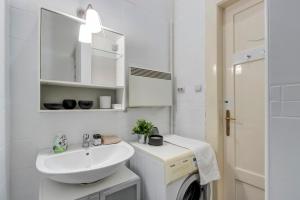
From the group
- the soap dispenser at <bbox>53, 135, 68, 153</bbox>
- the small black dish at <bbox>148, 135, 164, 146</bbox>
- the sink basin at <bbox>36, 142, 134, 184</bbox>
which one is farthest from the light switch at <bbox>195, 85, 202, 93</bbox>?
the soap dispenser at <bbox>53, 135, 68, 153</bbox>

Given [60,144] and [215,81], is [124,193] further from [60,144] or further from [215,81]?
[215,81]

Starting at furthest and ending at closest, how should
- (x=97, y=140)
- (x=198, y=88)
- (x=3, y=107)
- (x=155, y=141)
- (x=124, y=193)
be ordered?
(x=198, y=88)
(x=155, y=141)
(x=97, y=140)
(x=124, y=193)
(x=3, y=107)

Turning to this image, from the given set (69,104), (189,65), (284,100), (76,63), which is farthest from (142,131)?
(284,100)

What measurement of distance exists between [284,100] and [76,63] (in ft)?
4.23

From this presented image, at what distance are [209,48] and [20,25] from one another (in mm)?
1567

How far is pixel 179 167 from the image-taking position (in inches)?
46.9

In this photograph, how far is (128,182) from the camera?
1110 mm

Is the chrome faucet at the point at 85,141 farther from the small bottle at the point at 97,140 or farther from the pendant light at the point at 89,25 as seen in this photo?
the pendant light at the point at 89,25

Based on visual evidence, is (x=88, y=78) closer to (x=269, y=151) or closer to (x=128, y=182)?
(x=128, y=182)

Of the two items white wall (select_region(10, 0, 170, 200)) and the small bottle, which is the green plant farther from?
the small bottle

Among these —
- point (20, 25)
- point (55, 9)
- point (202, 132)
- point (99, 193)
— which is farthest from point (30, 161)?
point (202, 132)

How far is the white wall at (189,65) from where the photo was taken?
1.75 metres

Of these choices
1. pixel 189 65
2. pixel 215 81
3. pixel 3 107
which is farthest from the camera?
pixel 189 65

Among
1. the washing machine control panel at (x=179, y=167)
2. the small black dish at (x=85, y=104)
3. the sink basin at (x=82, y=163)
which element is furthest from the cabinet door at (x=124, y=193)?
the small black dish at (x=85, y=104)
